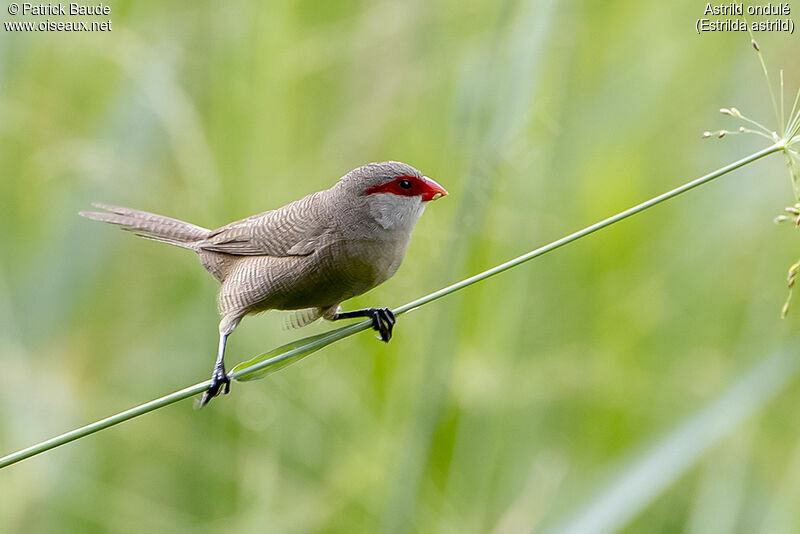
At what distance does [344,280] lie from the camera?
85.8 inches

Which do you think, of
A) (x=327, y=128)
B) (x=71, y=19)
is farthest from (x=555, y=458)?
(x=71, y=19)

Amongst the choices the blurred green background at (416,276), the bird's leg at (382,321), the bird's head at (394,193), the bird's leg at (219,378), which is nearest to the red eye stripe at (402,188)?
the bird's head at (394,193)

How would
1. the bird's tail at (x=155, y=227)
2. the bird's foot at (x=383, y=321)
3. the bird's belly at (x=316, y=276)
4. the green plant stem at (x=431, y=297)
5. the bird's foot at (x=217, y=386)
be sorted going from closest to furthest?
the green plant stem at (x=431, y=297) < the bird's belly at (x=316, y=276) < the bird's foot at (x=217, y=386) < the bird's foot at (x=383, y=321) < the bird's tail at (x=155, y=227)

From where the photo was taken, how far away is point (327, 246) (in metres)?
2.20

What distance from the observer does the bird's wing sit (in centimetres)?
226

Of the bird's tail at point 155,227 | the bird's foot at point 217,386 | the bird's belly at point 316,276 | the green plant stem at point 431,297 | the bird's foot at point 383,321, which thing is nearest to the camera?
the green plant stem at point 431,297

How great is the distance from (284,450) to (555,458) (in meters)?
0.93

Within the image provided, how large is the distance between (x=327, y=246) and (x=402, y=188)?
0.23 meters

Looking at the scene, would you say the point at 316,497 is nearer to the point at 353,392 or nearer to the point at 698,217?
the point at 353,392

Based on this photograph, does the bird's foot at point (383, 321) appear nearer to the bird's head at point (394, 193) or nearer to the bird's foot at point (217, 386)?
the bird's head at point (394, 193)

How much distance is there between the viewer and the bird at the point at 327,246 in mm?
2176

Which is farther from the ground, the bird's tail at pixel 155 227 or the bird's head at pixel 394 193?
the bird's head at pixel 394 193

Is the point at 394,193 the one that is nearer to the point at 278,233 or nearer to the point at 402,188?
the point at 402,188

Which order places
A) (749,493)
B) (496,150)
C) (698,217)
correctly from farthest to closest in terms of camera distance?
(698,217) < (749,493) < (496,150)
